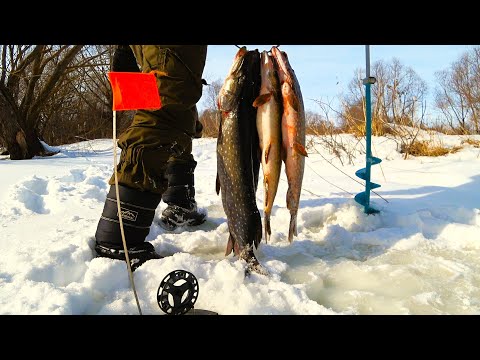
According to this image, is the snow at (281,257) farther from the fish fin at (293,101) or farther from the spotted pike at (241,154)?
the fish fin at (293,101)

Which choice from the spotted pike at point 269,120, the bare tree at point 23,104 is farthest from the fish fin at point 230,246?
the bare tree at point 23,104

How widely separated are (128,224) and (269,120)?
83cm

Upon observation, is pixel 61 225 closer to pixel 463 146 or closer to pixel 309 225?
pixel 309 225

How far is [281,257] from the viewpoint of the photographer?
6.93 ft

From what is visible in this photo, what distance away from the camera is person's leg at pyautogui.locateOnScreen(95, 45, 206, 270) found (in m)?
1.78

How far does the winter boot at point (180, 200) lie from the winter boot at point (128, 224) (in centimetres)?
70

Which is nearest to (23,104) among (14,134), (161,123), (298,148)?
(14,134)

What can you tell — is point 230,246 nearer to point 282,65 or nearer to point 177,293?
point 177,293

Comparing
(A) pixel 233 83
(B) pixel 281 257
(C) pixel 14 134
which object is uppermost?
(C) pixel 14 134

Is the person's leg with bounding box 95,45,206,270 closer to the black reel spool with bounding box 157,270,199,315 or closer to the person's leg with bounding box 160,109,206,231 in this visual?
the black reel spool with bounding box 157,270,199,315

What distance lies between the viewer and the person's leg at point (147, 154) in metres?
1.78

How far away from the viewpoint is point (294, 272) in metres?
1.92
